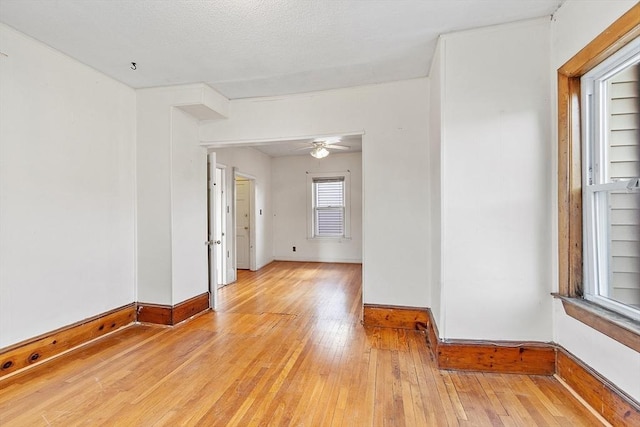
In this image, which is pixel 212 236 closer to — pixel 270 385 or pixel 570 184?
pixel 270 385

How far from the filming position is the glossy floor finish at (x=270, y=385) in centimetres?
179

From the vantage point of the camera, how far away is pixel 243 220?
6.55 m

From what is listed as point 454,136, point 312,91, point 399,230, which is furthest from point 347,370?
point 312,91

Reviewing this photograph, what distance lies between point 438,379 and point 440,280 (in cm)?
71

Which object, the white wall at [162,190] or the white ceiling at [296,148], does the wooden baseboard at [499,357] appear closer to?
the white wall at [162,190]

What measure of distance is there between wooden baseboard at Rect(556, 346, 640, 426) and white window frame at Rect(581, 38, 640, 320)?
1.42 ft

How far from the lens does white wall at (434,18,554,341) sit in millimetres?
2225

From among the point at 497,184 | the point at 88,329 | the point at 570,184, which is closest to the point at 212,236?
the point at 88,329

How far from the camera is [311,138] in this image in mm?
3432

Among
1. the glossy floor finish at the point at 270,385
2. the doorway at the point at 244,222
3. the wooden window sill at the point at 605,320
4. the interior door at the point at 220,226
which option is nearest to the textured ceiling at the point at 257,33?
the wooden window sill at the point at 605,320

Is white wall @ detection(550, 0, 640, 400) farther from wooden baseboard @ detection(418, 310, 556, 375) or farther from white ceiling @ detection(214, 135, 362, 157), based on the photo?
white ceiling @ detection(214, 135, 362, 157)

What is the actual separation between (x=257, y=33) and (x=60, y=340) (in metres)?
3.02

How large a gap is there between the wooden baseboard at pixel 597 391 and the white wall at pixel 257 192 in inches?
180

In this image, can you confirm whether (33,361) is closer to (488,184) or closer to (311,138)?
(311,138)
